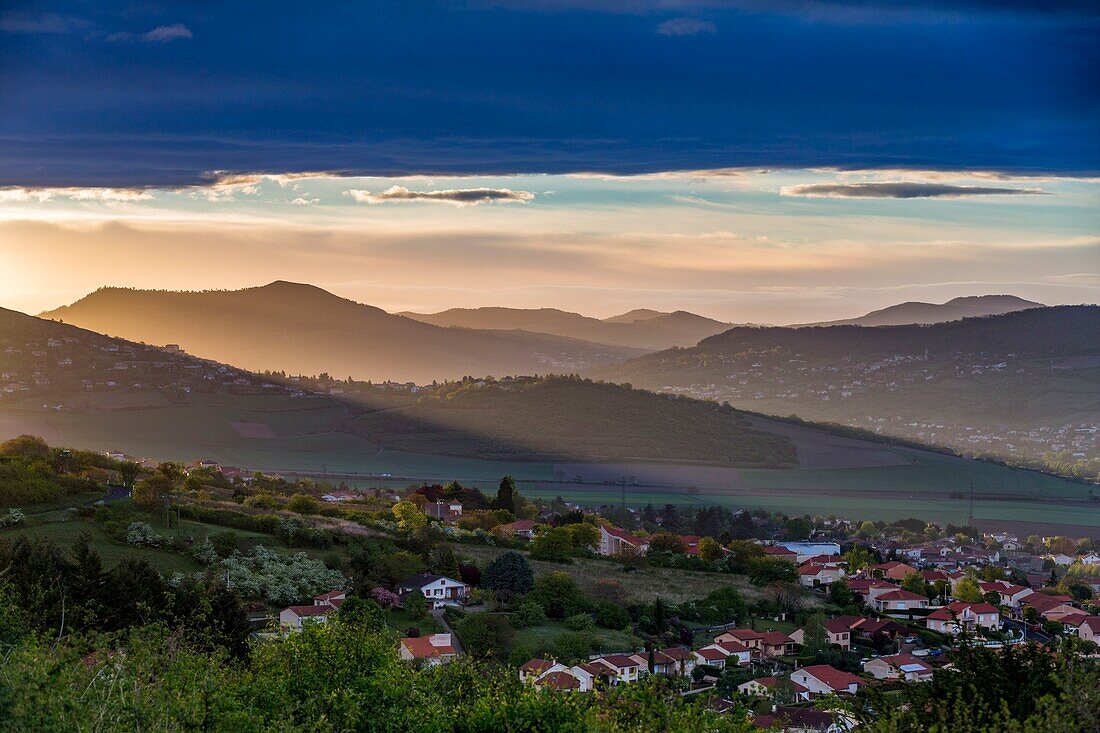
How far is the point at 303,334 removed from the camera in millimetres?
89875

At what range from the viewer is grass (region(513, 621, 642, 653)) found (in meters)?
19.1

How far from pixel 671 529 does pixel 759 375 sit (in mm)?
53988

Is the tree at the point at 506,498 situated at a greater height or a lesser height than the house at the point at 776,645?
greater

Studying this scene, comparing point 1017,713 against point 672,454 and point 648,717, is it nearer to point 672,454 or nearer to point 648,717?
point 648,717

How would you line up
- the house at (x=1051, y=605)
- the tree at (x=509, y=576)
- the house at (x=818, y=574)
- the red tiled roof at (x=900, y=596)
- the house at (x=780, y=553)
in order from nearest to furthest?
1. the tree at (x=509, y=576)
2. the house at (x=1051, y=605)
3. the red tiled roof at (x=900, y=596)
4. the house at (x=818, y=574)
5. the house at (x=780, y=553)

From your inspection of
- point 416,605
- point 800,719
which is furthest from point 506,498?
point 800,719

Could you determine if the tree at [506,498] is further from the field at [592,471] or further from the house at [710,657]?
the house at [710,657]

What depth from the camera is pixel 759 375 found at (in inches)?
3647

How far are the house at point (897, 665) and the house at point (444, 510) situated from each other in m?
15.4

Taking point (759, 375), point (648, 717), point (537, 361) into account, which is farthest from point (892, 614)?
point (537, 361)

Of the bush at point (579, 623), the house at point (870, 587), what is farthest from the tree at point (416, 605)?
the house at point (870, 587)

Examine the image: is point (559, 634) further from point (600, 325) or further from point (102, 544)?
point (600, 325)

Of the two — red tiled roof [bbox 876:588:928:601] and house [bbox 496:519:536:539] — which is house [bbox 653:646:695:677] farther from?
house [bbox 496:519:536:539]

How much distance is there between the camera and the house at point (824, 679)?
1731 cm
